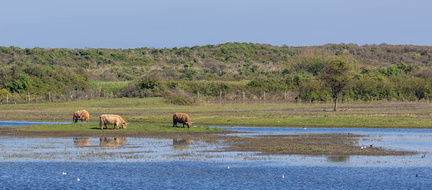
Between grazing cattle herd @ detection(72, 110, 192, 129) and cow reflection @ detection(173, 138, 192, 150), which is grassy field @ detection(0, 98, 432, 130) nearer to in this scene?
grazing cattle herd @ detection(72, 110, 192, 129)

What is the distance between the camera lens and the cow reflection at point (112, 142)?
31.8 meters

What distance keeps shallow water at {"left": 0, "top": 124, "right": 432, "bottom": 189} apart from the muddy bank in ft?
3.68

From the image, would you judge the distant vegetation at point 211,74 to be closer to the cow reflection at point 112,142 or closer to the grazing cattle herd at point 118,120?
the grazing cattle herd at point 118,120

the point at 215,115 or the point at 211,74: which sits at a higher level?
the point at 211,74

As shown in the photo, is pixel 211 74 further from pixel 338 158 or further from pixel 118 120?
pixel 338 158

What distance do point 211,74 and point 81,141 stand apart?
244ft

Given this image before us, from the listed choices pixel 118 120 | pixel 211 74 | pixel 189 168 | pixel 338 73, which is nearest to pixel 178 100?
pixel 338 73

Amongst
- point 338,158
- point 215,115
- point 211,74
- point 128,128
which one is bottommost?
point 338,158

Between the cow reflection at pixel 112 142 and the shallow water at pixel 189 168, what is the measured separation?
0.11 m

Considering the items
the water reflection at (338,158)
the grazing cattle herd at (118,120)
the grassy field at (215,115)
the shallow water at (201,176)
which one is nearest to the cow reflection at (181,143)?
the grazing cattle herd at (118,120)

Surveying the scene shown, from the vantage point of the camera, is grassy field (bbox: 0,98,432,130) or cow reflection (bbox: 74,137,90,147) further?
grassy field (bbox: 0,98,432,130)

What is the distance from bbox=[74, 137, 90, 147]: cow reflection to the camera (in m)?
32.2

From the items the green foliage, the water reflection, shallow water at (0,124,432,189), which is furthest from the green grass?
the green foliage

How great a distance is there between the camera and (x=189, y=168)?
79.2 feet
